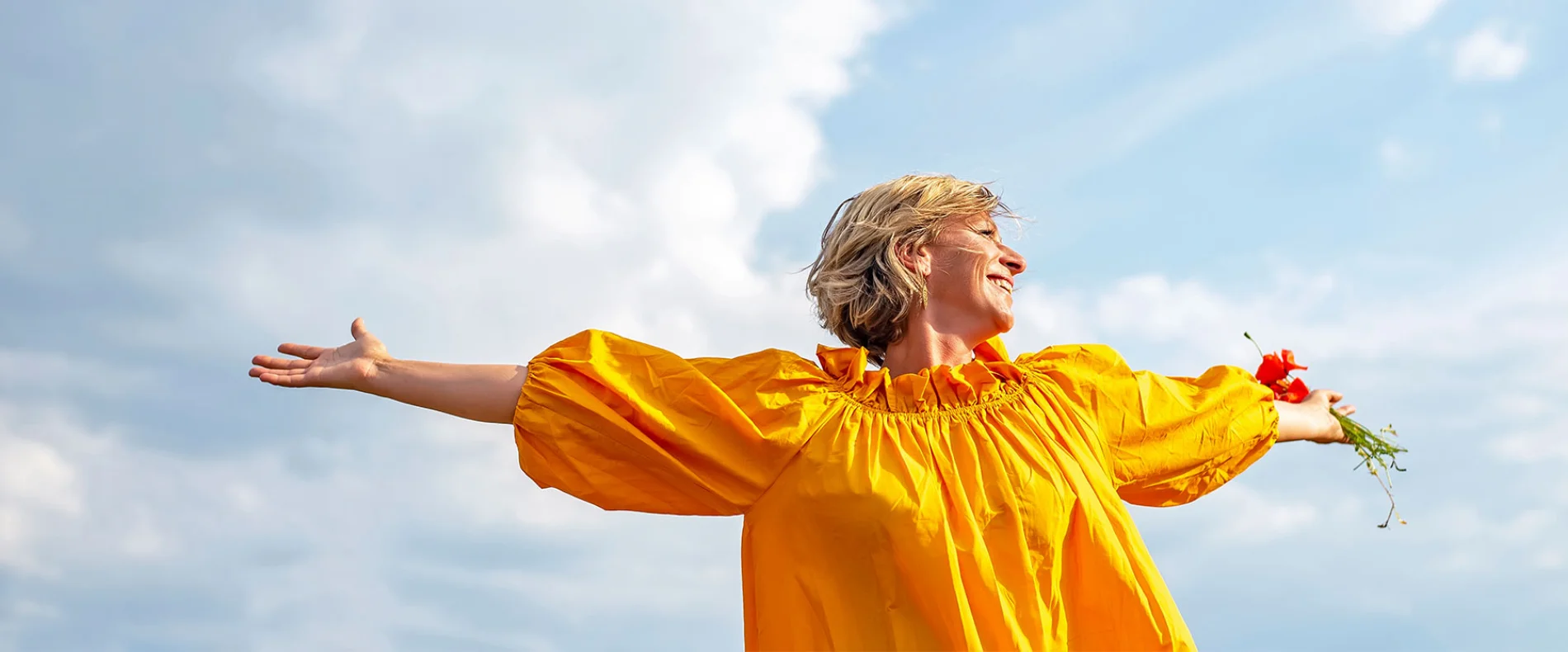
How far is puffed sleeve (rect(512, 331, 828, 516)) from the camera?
3596 millimetres

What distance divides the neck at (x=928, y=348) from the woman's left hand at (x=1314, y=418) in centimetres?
122

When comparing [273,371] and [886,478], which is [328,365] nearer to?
[273,371]

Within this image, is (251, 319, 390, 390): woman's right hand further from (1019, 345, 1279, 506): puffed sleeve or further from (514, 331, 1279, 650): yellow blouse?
(1019, 345, 1279, 506): puffed sleeve

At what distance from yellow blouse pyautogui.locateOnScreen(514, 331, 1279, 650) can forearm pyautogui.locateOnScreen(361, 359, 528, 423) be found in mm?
72

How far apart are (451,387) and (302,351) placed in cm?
51

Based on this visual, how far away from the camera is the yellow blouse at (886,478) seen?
343 cm

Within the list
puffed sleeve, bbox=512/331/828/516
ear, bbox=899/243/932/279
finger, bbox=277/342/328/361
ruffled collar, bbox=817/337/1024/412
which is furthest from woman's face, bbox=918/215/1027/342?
finger, bbox=277/342/328/361

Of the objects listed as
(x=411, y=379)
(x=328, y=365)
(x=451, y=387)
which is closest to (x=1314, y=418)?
(x=451, y=387)

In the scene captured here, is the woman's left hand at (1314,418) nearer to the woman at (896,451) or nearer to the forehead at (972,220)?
the woman at (896,451)

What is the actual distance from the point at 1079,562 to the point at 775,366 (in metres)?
1.07

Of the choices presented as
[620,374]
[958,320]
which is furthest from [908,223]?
[620,374]

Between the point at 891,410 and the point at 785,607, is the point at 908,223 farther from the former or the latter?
the point at 785,607

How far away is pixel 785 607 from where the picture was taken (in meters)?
3.50

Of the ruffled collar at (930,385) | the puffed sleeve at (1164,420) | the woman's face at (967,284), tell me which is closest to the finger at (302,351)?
the ruffled collar at (930,385)
